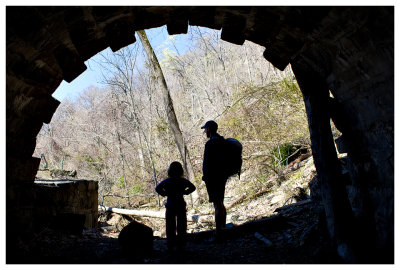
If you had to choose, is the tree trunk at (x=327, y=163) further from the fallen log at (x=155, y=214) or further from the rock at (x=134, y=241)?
the fallen log at (x=155, y=214)

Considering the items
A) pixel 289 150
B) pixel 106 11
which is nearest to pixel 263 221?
pixel 106 11

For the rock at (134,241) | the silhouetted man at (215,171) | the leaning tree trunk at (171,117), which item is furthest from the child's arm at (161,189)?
the leaning tree trunk at (171,117)

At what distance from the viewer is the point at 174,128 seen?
11.5 meters

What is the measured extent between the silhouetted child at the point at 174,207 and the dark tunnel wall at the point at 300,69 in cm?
185

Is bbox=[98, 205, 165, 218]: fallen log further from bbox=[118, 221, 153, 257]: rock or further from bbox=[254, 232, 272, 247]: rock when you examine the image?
bbox=[118, 221, 153, 257]: rock

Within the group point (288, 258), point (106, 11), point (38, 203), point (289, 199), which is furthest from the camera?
point (289, 199)

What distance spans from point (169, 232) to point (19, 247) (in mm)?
1948

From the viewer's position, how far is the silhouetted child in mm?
4488

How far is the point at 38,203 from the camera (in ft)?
18.1

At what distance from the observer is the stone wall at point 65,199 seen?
18.5ft

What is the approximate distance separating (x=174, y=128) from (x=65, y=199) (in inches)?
216

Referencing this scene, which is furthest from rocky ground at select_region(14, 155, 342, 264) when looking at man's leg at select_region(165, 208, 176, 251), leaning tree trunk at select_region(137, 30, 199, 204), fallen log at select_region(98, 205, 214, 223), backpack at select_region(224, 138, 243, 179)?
leaning tree trunk at select_region(137, 30, 199, 204)

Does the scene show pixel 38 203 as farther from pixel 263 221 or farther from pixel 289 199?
pixel 289 199

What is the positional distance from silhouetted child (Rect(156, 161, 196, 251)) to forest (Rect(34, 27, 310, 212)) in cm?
511
